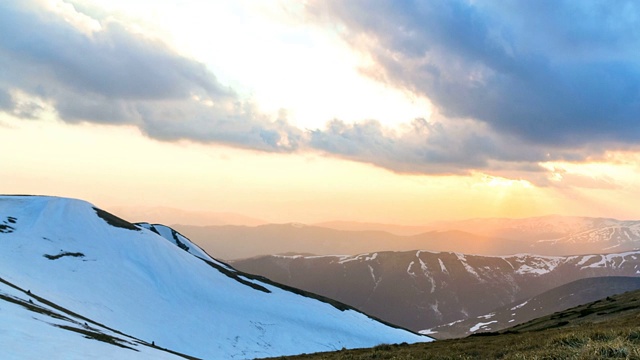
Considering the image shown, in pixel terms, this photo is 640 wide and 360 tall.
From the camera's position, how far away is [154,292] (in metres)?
78.3

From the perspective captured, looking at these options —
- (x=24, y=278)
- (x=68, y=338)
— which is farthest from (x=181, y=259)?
(x=68, y=338)

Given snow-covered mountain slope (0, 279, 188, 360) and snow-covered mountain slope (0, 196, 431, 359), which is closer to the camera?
snow-covered mountain slope (0, 279, 188, 360)

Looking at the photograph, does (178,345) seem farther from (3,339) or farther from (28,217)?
(28,217)

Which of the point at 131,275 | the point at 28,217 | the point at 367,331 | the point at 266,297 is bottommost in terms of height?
the point at 367,331

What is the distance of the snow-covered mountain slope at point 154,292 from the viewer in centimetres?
6438

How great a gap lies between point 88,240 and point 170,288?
21.3 m

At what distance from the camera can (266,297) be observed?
315 feet

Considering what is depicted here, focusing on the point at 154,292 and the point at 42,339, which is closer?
the point at 42,339

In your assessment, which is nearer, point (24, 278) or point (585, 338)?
point (585, 338)

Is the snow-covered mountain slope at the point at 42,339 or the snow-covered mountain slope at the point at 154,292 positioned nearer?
the snow-covered mountain slope at the point at 42,339

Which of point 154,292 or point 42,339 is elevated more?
point 42,339

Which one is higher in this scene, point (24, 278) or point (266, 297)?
point (24, 278)

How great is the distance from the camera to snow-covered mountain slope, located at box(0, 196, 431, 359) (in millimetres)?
64375

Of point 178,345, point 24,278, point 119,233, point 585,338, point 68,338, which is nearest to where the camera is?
point 585,338
